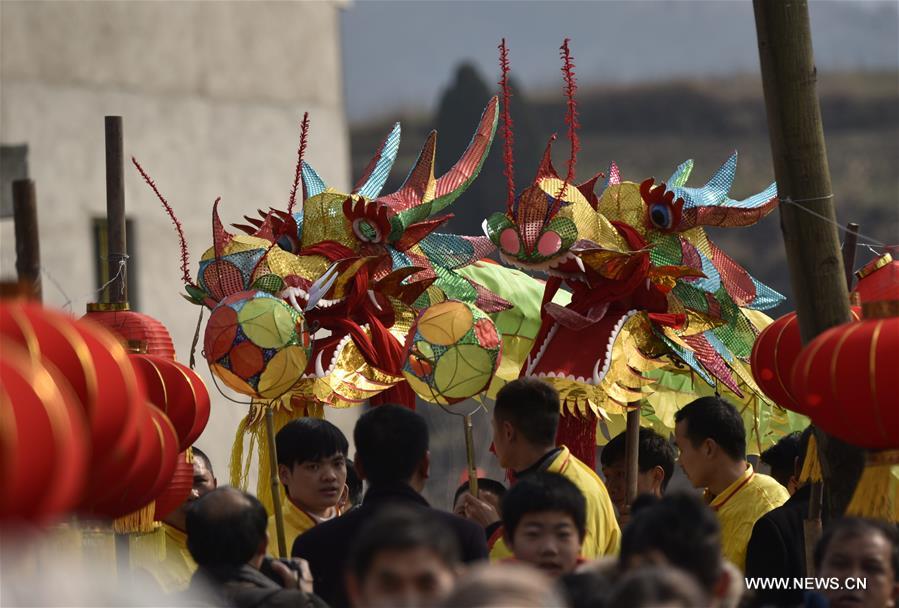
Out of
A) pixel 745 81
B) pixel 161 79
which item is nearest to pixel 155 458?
pixel 161 79

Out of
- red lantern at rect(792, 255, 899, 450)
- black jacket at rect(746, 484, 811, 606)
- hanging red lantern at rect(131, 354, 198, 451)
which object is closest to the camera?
red lantern at rect(792, 255, 899, 450)

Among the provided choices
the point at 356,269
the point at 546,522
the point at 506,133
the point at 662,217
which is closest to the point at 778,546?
the point at 546,522

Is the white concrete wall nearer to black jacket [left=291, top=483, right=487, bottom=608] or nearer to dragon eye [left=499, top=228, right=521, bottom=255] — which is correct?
dragon eye [left=499, top=228, right=521, bottom=255]

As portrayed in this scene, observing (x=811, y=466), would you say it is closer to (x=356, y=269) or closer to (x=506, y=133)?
(x=506, y=133)

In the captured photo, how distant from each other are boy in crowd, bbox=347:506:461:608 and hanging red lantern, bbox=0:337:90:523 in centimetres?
55

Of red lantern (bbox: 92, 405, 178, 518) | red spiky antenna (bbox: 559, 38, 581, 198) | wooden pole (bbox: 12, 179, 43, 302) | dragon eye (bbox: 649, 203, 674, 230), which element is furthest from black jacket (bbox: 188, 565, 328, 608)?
dragon eye (bbox: 649, 203, 674, 230)

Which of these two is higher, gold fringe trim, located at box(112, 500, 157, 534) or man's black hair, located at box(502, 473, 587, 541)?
man's black hair, located at box(502, 473, 587, 541)

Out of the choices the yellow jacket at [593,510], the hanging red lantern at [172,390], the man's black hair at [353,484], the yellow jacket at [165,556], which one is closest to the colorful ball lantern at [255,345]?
the hanging red lantern at [172,390]

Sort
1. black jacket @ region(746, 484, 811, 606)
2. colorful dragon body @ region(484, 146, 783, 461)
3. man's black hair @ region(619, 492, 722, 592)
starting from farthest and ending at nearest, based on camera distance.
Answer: colorful dragon body @ region(484, 146, 783, 461), black jacket @ region(746, 484, 811, 606), man's black hair @ region(619, 492, 722, 592)

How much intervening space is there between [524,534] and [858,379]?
91 cm

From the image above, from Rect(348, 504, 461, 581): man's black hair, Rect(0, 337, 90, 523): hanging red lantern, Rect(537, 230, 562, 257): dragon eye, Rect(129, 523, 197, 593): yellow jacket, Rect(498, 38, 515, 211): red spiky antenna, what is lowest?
Rect(129, 523, 197, 593): yellow jacket

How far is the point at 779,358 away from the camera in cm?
490

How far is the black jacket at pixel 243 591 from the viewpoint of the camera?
3.54 metres

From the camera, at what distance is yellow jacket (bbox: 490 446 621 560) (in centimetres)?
417
